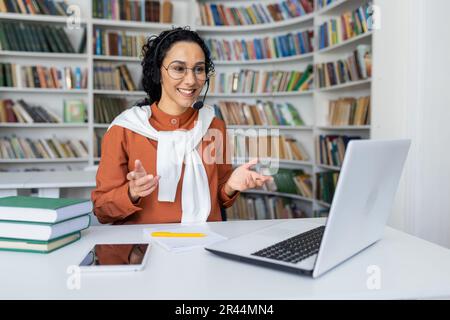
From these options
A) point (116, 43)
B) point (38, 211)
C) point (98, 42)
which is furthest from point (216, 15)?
point (38, 211)

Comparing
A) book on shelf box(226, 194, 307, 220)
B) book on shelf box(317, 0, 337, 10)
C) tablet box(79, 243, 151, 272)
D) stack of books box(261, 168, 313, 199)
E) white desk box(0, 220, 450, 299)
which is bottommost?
book on shelf box(226, 194, 307, 220)

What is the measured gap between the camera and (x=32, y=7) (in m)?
4.07

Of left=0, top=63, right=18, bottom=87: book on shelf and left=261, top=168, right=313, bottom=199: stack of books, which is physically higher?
left=0, top=63, right=18, bottom=87: book on shelf

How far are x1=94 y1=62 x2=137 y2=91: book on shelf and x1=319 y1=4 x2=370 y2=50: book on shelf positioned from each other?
1.88 metres

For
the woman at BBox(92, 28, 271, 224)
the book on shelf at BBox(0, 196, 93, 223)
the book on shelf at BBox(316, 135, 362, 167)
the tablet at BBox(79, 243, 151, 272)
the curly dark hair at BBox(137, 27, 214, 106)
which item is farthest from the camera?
the book on shelf at BBox(316, 135, 362, 167)

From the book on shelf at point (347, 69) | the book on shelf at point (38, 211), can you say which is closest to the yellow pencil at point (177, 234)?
the book on shelf at point (38, 211)

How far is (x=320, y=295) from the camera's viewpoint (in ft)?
2.61

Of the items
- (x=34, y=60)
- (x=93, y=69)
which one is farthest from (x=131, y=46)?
(x=34, y=60)

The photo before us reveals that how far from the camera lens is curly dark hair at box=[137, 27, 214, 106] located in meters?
1.66

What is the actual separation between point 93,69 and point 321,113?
2.21 metres

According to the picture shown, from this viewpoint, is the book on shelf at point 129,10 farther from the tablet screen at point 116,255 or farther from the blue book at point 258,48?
the tablet screen at point 116,255

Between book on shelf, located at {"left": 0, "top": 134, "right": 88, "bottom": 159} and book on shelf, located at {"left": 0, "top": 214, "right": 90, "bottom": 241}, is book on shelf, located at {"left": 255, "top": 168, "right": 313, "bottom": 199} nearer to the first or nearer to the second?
book on shelf, located at {"left": 0, "top": 134, "right": 88, "bottom": 159}

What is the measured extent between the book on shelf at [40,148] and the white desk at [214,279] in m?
3.42

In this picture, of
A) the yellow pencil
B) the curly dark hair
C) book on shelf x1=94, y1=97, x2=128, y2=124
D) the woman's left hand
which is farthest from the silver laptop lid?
book on shelf x1=94, y1=97, x2=128, y2=124
